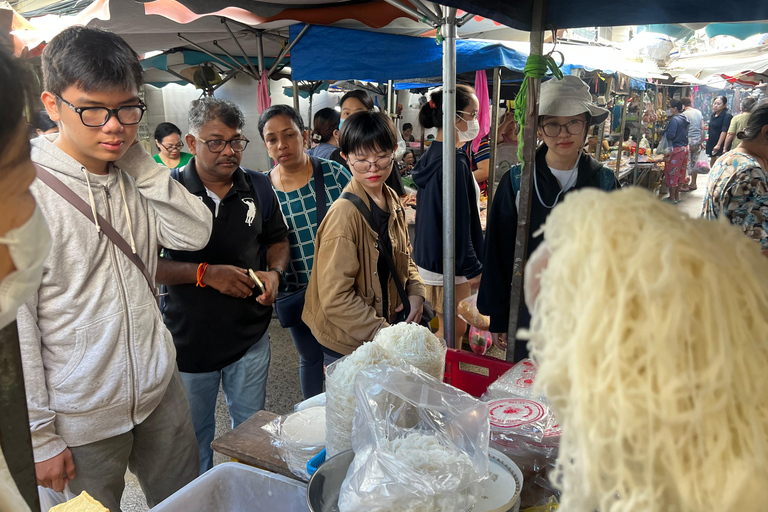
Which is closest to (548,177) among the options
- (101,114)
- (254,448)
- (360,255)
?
(360,255)

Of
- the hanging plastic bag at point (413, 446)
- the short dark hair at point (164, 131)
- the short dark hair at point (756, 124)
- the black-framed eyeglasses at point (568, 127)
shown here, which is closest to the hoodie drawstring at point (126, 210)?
the hanging plastic bag at point (413, 446)

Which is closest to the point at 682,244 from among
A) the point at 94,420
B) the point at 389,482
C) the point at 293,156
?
the point at 389,482

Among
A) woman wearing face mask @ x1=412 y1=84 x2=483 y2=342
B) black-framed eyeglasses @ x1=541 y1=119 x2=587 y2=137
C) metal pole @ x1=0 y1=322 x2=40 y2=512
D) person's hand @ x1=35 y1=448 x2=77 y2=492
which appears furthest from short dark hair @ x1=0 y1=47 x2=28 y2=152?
woman wearing face mask @ x1=412 y1=84 x2=483 y2=342

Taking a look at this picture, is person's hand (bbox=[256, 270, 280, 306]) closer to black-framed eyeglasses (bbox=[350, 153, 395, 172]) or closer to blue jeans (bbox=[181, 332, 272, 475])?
blue jeans (bbox=[181, 332, 272, 475])

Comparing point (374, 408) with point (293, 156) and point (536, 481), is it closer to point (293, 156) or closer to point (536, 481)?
point (536, 481)

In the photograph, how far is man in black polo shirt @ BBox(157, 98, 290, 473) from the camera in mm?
2527

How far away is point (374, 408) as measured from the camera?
1.17m

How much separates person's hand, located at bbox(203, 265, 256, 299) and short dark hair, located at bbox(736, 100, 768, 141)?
11.6 ft

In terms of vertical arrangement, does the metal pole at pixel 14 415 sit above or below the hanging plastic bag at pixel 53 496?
above

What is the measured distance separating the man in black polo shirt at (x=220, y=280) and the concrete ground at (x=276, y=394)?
1.79 ft

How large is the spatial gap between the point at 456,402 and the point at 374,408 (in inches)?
8.4

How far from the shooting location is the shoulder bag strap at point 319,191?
10.4 ft

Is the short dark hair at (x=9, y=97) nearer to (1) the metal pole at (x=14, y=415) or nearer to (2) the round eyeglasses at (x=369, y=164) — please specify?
(1) the metal pole at (x=14, y=415)

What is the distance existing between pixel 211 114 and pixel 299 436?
178 centimetres
